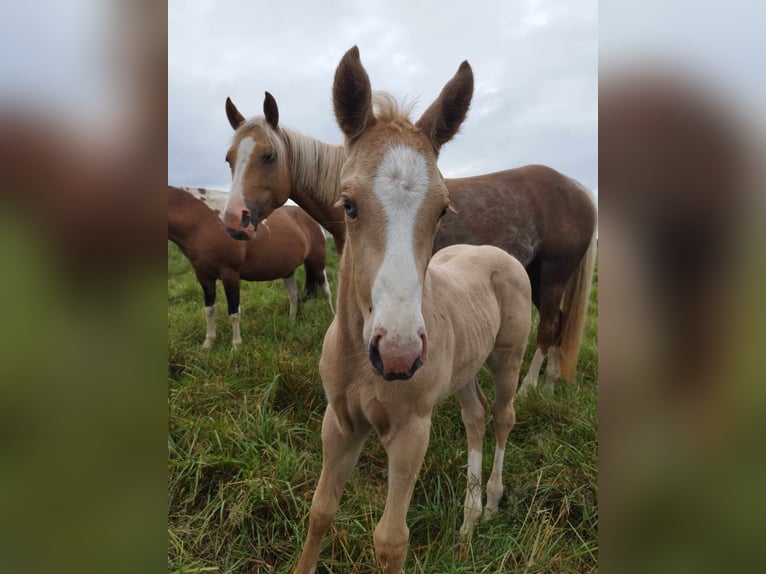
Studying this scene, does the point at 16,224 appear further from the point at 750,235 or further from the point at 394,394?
the point at 394,394

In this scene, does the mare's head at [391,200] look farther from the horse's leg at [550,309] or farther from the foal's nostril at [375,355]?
the horse's leg at [550,309]

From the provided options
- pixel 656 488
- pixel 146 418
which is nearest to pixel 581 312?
pixel 656 488

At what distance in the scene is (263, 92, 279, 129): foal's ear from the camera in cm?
389

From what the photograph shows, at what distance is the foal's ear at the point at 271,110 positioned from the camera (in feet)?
12.8

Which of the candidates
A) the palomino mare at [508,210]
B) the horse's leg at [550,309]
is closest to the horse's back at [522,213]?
the palomino mare at [508,210]

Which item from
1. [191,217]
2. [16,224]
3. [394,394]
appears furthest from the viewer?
[191,217]

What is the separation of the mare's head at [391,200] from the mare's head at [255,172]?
1968mm

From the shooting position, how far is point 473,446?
2734 millimetres

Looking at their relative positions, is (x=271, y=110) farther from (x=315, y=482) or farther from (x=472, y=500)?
(x=472, y=500)

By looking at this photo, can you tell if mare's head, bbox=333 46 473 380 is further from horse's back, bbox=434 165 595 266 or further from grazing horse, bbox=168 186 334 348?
grazing horse, bbox=168 186 334 348

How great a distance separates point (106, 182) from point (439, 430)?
309cm

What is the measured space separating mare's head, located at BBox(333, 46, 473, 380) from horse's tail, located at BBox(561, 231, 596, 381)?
11.9 ft

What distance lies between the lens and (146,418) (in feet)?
1.94

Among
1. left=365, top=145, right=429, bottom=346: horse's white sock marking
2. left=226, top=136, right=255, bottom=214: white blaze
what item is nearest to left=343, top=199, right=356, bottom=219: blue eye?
left=365, top=145, right=429, bottom=346: horse's white sock marking
